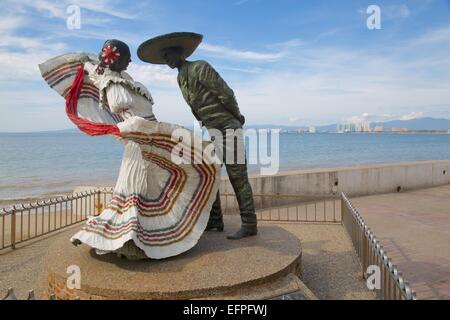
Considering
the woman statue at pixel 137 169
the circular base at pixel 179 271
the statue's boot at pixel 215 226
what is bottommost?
the circular base at pixel 179 271

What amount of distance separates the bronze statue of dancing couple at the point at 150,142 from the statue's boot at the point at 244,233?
14 millimetres

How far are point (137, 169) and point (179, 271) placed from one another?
4.14 feet

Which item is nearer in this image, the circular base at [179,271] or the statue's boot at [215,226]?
the circular base at [179,271]

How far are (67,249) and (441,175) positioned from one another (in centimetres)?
1452

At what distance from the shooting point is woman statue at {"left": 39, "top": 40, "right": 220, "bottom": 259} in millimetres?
3760

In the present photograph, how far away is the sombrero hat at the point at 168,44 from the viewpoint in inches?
172

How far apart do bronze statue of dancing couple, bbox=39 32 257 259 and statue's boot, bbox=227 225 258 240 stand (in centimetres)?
1

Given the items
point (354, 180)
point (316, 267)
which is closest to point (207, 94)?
point (316, 267)

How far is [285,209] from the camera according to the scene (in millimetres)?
9812

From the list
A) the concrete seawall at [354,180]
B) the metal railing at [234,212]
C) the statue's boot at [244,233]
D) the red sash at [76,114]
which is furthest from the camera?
the concrete seawall at [354,180]

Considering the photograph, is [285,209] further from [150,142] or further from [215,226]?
[150,142]

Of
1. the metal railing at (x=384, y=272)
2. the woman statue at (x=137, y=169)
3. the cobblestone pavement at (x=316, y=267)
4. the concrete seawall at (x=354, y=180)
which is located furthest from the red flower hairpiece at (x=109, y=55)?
the concrete seawall at (x=354, y=180)

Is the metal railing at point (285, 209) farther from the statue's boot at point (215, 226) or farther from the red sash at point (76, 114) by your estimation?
the red sash at point (76, 114)
